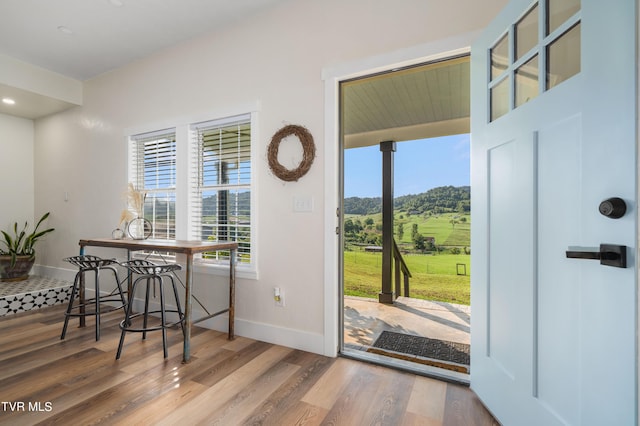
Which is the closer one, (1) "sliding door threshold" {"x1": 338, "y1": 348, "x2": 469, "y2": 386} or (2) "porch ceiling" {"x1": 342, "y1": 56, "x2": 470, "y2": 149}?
(1) "sliding door threshold" {"x1": 338, "y1": 348, "x2": 469, "y2": 386}

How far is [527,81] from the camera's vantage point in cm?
143

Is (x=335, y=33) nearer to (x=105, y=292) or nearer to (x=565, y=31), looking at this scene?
(x=565, y=31)

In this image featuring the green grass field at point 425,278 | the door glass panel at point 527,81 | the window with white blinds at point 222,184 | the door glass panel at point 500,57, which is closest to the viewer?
the door glass panel at point 527,81

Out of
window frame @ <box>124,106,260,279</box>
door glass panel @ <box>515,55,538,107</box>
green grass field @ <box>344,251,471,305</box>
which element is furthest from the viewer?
green grass field @ <box>344,251,471,305</box>

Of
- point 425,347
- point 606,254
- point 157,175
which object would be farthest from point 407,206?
point 606,254

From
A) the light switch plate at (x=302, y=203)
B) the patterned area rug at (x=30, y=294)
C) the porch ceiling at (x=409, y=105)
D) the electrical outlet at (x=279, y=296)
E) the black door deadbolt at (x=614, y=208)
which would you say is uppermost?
the porch ceiling at (x=409, y=105)

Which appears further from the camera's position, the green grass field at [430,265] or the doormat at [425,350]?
the green grass field at [430,265]

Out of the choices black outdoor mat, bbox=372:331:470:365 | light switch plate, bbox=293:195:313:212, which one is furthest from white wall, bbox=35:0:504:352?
black outdoor mat, bbox=372:331:470:365

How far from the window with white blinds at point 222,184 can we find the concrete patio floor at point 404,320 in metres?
1.30

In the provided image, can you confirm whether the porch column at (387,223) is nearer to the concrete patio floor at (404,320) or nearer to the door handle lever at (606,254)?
the concrete patio floor at (404,320)

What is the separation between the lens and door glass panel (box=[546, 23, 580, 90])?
1.16 meters

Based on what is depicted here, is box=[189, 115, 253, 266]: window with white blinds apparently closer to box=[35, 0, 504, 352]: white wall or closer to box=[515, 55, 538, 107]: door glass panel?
box=[35, 0, 504, 352]: white wall

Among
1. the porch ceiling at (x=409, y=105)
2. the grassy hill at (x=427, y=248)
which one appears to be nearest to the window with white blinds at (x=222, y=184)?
the porch ceiling at (x=409, y=105)

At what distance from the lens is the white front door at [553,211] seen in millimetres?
967
